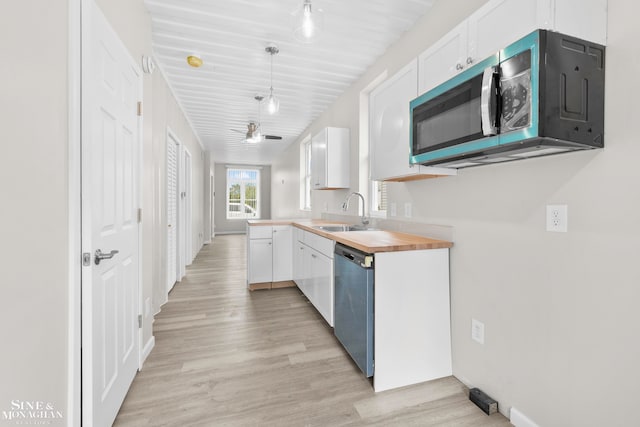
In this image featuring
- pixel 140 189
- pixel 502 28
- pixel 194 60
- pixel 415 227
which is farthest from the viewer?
pixel 194 60

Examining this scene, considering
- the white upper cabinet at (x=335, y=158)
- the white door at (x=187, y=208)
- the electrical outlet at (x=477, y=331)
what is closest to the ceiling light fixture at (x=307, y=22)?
the white upper cabinet at (x=335, y=158)

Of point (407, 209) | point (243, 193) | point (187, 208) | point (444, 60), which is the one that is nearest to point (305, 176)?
point (187, 208)

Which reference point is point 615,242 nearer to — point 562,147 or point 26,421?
point 562,147

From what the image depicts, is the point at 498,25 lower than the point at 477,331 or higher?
higher

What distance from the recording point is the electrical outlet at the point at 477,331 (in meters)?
1.73

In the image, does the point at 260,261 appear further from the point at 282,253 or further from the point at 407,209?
the point at 407,209

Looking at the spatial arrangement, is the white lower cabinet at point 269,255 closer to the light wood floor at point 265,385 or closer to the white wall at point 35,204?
the light wood floor at point 265,385

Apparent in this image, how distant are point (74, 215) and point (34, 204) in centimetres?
22

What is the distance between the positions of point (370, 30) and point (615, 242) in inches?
91.0

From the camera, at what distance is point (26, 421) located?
0.93m

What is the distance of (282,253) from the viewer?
386 centimetres

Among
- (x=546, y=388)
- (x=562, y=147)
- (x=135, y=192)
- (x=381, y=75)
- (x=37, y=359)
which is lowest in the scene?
(x=546, y=388)

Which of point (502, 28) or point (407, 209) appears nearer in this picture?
point (502, 28)

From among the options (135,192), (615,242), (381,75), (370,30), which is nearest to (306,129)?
(381,75)
